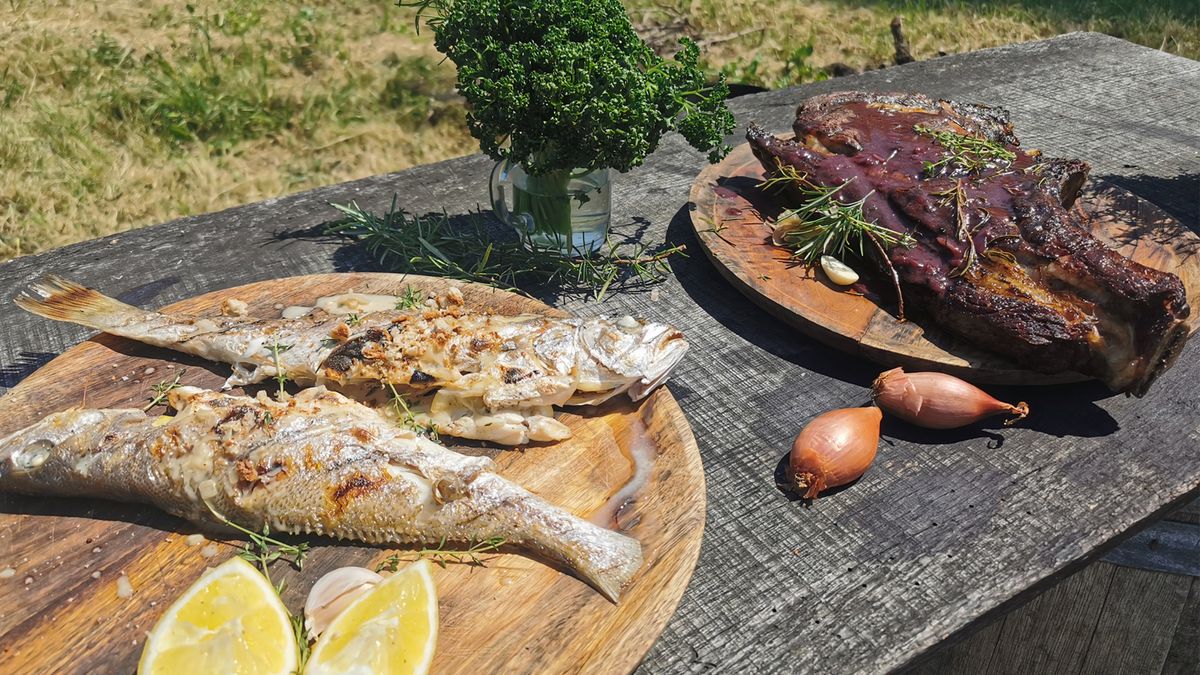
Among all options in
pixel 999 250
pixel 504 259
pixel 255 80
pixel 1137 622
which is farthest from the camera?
pixel 255 80

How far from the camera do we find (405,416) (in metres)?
2.62

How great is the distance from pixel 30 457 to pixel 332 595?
0.98 m

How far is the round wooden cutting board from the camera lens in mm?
2008

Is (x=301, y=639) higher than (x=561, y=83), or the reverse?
(x=561, y=83)

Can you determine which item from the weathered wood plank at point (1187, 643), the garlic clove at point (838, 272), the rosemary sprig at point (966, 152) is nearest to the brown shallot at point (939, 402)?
the garlic clove at point (838, 272)

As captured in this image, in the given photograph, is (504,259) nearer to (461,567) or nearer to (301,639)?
(461,567)

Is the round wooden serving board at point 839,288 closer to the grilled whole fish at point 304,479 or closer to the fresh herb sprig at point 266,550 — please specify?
the grilled whole fish at point 304,479

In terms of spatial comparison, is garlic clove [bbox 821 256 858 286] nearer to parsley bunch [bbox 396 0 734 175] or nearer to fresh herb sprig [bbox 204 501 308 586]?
parsley bunch [bbox 396 0 734 175]

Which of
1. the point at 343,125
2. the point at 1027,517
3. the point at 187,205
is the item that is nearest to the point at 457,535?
the point at 1027,517

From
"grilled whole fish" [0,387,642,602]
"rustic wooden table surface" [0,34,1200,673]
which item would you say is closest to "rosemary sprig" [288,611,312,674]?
"grilled whole fish" [0,387,642,602]

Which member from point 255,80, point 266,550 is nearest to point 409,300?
point 266,550

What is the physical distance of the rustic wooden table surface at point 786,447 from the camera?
2293 mm

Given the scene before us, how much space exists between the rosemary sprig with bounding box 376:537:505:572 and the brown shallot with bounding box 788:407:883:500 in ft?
3.16

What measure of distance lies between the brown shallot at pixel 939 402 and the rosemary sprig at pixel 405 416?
1493mm
